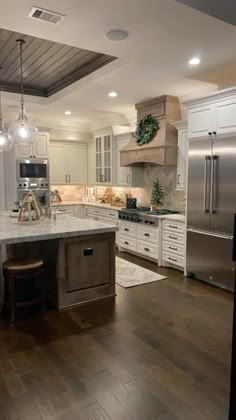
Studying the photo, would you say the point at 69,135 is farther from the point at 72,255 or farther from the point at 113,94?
the point at 72,255

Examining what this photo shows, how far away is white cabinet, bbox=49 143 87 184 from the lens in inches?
304

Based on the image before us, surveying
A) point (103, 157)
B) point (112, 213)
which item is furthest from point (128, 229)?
point (103, 157)

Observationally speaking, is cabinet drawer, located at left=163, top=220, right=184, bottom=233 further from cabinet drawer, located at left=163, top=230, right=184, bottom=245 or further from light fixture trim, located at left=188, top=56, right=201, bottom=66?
light fixture trim, located at left=188, top=56, right=201, bottom=66

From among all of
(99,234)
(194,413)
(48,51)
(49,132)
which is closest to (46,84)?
(48,51)

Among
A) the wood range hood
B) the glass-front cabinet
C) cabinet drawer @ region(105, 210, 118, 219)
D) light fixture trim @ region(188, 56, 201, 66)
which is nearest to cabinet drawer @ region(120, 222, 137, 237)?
cabinet drawer @ region(105, 210, 118, 219)

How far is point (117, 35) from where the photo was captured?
114 inches

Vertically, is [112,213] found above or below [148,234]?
above

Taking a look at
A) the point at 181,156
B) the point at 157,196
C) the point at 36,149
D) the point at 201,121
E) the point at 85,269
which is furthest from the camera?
the point at 36,149

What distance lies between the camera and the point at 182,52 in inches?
131

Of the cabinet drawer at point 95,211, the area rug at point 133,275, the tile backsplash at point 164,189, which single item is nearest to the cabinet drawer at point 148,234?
the area rug at point 133,275

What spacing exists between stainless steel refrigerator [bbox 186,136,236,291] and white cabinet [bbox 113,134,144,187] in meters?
2.09

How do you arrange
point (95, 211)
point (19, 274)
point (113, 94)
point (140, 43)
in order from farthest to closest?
point (95, 211)
point (113, 94)
point (19, 274)
point (140, 43)

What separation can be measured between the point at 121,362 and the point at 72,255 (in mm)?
1384

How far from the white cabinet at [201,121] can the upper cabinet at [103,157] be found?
2.98 metres
